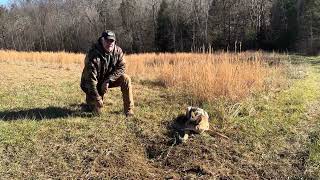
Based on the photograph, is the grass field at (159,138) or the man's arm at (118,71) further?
the man's arm at (118,71)

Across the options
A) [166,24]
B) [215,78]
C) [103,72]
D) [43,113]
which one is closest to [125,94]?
[103,72]

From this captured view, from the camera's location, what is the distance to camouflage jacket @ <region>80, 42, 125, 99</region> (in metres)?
6.30

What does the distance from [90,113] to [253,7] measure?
31.0 meters

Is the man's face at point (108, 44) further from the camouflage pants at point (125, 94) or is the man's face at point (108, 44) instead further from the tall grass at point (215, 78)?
the tall grass at point (215, 78)

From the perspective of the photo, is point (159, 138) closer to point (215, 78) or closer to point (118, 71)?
point (118, 71)

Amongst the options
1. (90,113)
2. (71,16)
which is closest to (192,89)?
(90,113)

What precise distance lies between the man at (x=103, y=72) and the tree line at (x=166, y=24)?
1700 centimetres

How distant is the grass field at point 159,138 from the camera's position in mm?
4977

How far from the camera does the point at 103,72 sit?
21.2 feet

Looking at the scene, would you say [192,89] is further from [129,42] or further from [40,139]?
[129,42]

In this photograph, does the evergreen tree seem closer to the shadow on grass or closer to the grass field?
the grass field

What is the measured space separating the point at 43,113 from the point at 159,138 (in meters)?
1.98

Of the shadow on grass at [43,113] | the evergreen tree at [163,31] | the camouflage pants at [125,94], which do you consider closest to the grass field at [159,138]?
the shadow on grass at [43,113]

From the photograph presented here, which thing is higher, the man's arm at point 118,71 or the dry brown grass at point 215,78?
the man's arm at point 118,71
